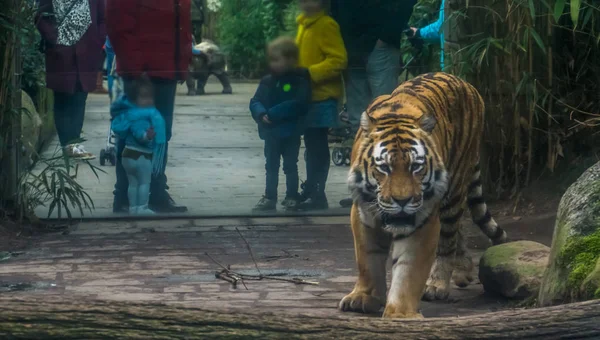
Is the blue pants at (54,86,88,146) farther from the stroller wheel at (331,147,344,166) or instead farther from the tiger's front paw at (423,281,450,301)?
the tiger's front paw at (423,281,450,301)

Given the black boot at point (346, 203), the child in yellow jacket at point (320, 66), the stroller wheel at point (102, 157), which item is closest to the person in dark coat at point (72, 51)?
the stroller wheel at point (102, 157)

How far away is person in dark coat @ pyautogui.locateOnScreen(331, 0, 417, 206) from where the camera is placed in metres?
8.88

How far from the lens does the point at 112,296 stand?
19.7ft

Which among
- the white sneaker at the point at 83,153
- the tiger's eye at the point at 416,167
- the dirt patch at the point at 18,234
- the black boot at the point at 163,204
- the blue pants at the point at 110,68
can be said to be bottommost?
the dirt patch at the point at 18,234

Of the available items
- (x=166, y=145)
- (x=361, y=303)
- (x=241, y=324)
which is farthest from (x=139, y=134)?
(x=241, y=324)

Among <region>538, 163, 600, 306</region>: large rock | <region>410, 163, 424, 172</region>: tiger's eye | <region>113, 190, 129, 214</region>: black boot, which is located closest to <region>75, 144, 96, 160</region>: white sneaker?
<region>113, 190, 129, 214</region>: black boot

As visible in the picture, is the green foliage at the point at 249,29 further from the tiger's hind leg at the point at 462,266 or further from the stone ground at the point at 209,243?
the tiger's hind leg at the point at 462,266

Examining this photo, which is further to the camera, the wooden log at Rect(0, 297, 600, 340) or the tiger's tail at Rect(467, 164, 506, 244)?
the tiger's tail at Rect(467, 164, 506, 244)

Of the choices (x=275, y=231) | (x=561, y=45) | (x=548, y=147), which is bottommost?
(x=275, y=231)

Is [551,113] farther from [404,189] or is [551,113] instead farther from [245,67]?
[404,189]

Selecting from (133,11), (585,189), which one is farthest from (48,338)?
(133,11)

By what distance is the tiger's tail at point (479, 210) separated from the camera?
664cm

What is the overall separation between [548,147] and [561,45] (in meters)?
0.81

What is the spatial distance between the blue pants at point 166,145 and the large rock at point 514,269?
3.42 m
